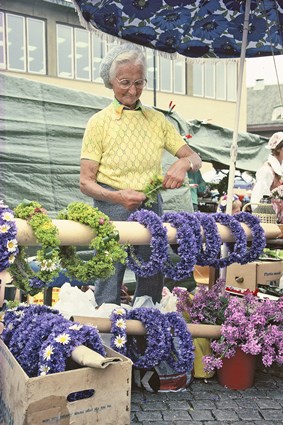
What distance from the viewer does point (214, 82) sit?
19.4m

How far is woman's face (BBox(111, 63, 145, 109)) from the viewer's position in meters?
3.08

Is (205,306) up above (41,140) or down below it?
below

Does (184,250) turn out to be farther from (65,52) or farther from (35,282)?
(65,52)

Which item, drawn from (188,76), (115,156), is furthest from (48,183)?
(188,76)

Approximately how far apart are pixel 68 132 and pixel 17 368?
162 inches

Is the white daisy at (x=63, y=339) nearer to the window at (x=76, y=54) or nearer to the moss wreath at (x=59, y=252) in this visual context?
the moss wreath at (x=59, y=252)

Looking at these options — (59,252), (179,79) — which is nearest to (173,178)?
(59,252)

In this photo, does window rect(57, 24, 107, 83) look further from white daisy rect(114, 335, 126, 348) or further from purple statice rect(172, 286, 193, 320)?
white daisy rect(114, 335, 126, 348)

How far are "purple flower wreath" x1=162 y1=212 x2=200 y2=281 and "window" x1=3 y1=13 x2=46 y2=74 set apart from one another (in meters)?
12.9

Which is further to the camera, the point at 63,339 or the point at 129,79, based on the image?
the point at 129,79

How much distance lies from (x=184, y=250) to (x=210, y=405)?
894 mm

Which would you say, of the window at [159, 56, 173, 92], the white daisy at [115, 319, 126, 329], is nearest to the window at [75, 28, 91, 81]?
the window at [159, 56, 173, 92]

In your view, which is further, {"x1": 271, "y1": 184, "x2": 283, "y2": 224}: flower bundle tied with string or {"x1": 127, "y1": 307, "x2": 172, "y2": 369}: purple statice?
{"x1": 271, "y1": 184, "x2": 283, "y2": 224}: flower bundle tied with string

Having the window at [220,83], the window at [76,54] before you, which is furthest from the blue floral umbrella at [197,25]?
the window at [220,83]
